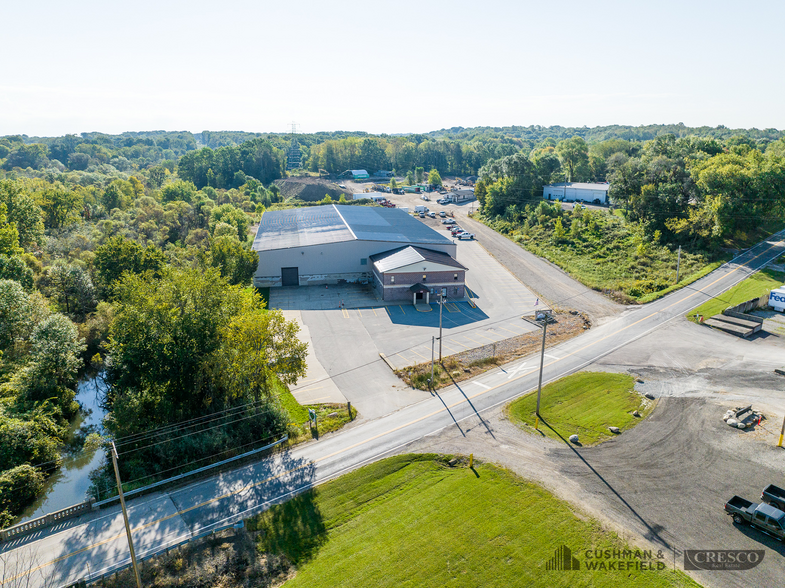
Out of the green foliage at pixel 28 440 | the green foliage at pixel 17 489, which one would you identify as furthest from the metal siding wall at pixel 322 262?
the green foliage at pixel 17 489

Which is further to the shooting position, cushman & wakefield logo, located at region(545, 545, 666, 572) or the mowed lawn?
cushman & wakefield logo, located at region(545, 545, 666, 572)

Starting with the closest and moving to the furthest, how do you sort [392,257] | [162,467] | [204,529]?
[204,529] → [162,467] → [392,257]

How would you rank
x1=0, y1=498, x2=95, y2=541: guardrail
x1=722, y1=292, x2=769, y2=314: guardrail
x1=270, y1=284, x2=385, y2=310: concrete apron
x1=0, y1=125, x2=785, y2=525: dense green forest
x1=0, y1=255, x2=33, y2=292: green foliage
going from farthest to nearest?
1. x1=270, y1=284, x2=385, y2=310: concrete apron
2. x1=722, y1=292, x2=769, y2=314: guardrail
3. x1=0, y1=255, x2=33, y2=292: green foliage
4. x1=0, y1=125, x2=785, y2=525: dense green forest
5. x1=0, y1=498, x2=95, y2=541: guardrail

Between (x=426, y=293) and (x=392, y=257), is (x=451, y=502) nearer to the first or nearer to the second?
(x=426, y=293)

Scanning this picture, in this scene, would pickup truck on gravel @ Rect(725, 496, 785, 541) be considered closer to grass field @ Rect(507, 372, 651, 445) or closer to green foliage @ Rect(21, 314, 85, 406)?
grass field @ Rect(507, 372, 651, 445)

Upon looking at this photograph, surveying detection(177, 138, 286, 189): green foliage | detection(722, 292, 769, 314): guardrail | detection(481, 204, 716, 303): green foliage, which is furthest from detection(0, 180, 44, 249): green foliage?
detection(722, 292, 769, 314): guardrail

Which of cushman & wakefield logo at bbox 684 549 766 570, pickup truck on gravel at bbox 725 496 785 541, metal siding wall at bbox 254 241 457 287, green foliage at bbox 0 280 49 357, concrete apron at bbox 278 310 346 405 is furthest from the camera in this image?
metal siding wall at bbox 254 241 457 287

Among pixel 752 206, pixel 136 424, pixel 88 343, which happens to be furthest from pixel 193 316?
pixel 752 206
